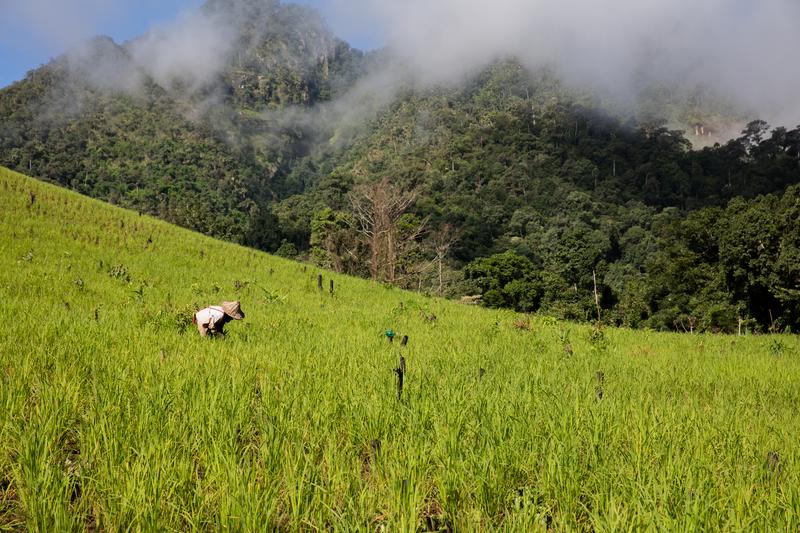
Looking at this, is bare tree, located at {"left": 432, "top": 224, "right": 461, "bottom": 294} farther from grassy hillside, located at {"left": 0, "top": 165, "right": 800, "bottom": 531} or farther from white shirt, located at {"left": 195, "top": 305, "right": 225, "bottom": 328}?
grassy hillside, located at {"left": 0, "top": 165, "right": 800, "bottom": 531}

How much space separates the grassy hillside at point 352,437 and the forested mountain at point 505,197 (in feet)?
62.5

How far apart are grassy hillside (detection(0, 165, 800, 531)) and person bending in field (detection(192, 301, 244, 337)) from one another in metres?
0.22

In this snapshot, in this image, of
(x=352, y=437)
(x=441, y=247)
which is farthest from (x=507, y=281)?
(x=352, y=437)

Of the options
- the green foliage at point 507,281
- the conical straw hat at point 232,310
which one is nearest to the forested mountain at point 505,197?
the green foliage at point 507,281

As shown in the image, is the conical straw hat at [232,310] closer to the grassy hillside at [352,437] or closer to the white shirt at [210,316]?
the white shirt at [210,316]

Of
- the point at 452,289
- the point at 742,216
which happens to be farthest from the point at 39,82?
the point at 742,216

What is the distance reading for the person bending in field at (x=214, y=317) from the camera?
522 centimetres

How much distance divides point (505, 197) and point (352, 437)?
116 metres

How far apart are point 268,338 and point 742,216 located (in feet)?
145

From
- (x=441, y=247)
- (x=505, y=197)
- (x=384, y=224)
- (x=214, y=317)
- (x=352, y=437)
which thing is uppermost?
(x=505, y=197)

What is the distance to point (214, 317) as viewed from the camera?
5234mm

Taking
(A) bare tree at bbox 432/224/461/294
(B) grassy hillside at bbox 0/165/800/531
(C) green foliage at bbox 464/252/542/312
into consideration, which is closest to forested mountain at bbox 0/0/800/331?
(C) green foliage at bbox 464/252/542/312

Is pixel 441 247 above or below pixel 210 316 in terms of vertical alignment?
above

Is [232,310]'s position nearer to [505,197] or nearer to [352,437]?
[352,437]
